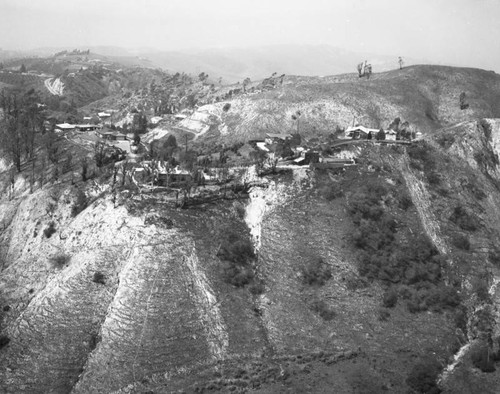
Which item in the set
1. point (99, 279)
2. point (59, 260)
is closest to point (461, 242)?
point (99, 279)

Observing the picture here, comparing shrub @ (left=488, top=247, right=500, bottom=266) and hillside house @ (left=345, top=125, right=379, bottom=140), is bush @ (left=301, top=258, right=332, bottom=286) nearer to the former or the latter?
shrub @ (left=488, top=247, right=500, bottom=266)

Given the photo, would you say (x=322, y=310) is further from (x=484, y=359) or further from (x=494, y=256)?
(x=494, y=256)

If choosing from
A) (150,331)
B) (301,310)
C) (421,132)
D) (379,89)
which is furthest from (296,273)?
(379,89)

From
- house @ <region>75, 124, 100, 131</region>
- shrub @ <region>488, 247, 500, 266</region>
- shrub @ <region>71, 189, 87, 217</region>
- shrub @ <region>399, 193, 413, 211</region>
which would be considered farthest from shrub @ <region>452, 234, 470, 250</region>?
house @ <region>75, 124, 100, 131</region>

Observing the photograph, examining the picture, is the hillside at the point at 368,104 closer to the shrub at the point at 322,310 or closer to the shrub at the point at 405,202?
the shrub at the point at 405,202

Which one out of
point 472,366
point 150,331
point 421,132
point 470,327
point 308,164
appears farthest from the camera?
point 421,132

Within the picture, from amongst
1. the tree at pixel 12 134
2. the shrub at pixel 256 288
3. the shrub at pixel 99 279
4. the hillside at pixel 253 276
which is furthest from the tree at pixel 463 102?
the tree at pixel 12 134

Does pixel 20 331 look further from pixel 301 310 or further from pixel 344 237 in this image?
pixel 344 237
